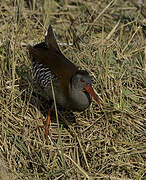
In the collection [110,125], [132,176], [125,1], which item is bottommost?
[132,176]

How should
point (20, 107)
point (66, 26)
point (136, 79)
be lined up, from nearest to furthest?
point (20, 107) → point (136, 79) → point (66, 26)

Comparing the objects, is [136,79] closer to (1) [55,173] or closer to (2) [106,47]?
(2) [106,47]

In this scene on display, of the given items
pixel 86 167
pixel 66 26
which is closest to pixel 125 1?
pixel 66 26

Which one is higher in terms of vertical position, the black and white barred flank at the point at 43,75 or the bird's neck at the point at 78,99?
the black and white barred flank at the point at 43,75

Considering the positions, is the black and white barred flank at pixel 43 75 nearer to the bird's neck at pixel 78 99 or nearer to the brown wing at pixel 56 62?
the brown wing at pixel 56 62

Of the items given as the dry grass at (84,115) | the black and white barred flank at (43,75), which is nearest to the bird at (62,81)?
the black and white barred flank at (43,75)

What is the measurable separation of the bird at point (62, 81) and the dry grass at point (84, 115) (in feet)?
0.61

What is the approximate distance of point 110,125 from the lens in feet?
13.3

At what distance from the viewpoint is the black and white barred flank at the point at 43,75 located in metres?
4.03

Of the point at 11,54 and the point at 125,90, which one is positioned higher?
the point at 11,54

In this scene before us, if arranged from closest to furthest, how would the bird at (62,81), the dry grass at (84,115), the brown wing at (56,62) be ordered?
the dry grass at (84,115) < the bird at (62,81) < the brown wing at (56,62)

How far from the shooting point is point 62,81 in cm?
397

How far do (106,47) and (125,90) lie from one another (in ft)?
2.16

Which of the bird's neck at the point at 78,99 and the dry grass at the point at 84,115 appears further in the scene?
the bird's neck at the point at 78,99
